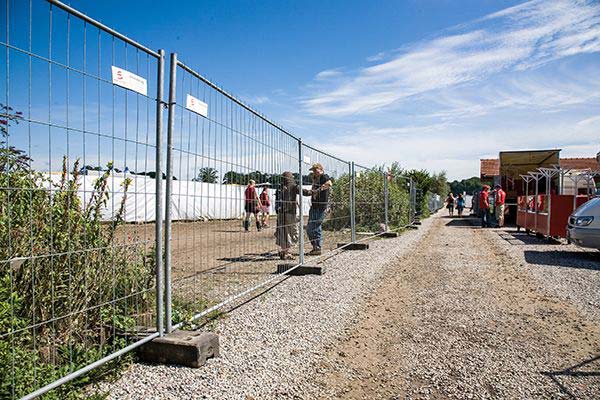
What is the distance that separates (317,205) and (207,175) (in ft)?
16.8

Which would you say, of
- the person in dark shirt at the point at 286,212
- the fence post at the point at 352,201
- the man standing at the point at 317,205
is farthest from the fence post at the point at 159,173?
the fence post at the point at 352,201

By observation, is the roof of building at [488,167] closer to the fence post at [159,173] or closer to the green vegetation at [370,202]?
the green vegetation at [370,202]

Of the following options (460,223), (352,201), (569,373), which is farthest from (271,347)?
(460,223)

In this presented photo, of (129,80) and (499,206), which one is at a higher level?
(129,80)

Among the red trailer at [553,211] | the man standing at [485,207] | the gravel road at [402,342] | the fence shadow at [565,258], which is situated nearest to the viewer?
the gravel road at [402,342]

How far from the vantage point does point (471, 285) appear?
6676 mm

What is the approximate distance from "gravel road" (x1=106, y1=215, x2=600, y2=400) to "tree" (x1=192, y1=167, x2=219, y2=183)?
1459 millimetres

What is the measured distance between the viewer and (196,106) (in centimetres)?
380

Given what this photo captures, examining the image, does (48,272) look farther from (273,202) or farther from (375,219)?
(375,219)

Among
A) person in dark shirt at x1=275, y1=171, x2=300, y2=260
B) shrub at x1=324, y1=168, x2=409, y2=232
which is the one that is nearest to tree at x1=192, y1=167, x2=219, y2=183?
person in dark shirt at x1=275, y1=171, x2=300, y2=260

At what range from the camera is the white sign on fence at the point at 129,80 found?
2882mm

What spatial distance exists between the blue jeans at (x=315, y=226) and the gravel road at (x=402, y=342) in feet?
6.10

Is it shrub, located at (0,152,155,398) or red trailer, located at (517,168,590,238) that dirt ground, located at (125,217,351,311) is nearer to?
shrub, located at (0,152,155,398)

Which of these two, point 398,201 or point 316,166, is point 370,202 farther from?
point 316,166
